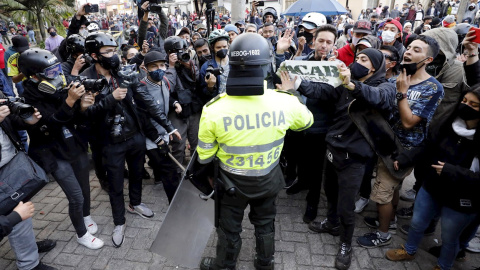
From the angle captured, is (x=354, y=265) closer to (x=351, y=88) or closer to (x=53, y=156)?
(x=351, y=88)

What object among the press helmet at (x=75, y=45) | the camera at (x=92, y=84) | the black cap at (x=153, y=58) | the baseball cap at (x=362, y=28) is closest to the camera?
the camera at (x=92, y=84)

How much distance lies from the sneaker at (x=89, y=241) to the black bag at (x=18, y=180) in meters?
1.02

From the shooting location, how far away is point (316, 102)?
11.8 feet

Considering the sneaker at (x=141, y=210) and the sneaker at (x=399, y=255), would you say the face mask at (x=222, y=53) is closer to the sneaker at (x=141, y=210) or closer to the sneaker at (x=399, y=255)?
the sneaker at (x=141, y=210)

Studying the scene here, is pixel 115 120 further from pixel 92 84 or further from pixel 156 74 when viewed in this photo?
pixel 156 74

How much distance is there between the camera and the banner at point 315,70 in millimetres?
2631

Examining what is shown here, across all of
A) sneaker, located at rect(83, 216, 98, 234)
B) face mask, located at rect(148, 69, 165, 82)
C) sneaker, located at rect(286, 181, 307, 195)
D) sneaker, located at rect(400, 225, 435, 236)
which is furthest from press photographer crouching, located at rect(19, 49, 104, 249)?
sneaker, located at rect(400, 225, 435, 236)

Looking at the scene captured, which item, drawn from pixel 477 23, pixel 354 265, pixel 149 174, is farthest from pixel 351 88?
pixel 477 23

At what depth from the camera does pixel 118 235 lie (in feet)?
11.9

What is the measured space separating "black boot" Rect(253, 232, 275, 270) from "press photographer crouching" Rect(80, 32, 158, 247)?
1.82m

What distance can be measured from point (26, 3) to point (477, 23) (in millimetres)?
21214

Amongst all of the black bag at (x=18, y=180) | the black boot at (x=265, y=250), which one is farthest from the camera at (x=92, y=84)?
the black boot at (x=265, y=250)

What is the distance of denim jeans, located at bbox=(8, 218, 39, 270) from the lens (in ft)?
8.88

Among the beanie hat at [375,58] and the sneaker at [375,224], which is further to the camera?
the sneaker at [375,224]
